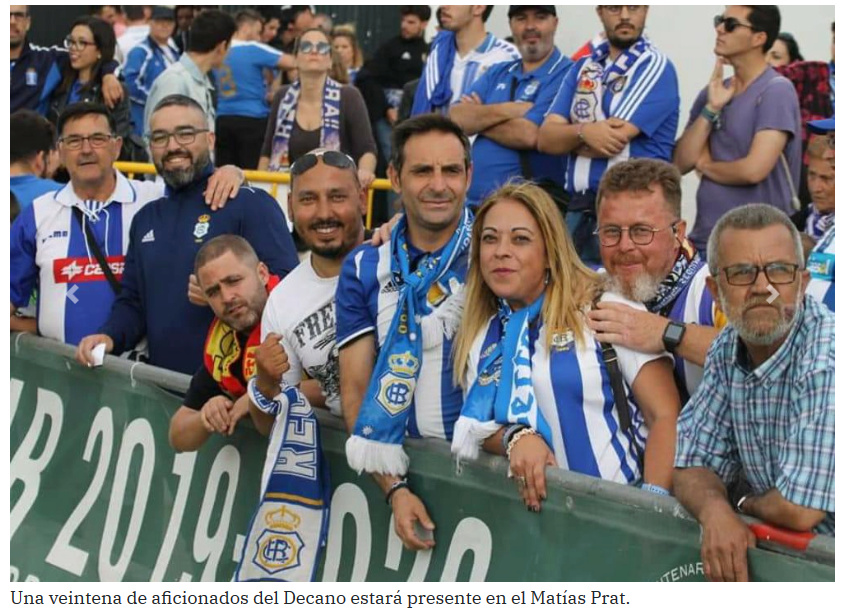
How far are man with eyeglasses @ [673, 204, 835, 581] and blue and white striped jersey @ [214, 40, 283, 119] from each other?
27.8 feet

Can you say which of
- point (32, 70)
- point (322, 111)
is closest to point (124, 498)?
point (322, 111)

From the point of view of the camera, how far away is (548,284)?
4.95 meters

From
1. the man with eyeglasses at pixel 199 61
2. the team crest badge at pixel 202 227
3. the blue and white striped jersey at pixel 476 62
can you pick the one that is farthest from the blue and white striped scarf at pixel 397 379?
the man with eyeglasses at pixel 199 61

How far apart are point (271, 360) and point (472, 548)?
1065mm

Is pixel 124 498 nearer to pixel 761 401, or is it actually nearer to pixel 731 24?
pixel 761 401

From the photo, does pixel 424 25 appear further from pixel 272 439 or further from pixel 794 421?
pixel 794 421

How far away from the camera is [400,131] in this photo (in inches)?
221

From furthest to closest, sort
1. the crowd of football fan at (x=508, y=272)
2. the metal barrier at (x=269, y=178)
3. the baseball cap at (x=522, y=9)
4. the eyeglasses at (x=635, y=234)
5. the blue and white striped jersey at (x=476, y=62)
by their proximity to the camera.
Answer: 1. the metal barrier at (x=269, y=178)
2. the blue and white striped jersey at (x=476, y=62)
3. the baseball cap at (x=522, y=9)
4. the eyeglasses at (x=635, y=234)
5. the crowd of football fan at (x=508, y=272)

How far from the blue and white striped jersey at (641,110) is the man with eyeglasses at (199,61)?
3779 millimetres

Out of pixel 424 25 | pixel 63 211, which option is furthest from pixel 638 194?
pixel 424 25

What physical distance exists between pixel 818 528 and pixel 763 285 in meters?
0.67

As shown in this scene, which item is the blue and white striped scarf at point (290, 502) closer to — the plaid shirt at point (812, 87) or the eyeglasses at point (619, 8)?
the eyeglasses at point (619, 8)

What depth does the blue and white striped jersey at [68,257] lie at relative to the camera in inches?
295

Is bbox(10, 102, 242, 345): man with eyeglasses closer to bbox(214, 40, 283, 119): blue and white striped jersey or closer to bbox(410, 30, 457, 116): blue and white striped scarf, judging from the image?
bbox(410, 30, 457, 116): blue and white striped scarf
